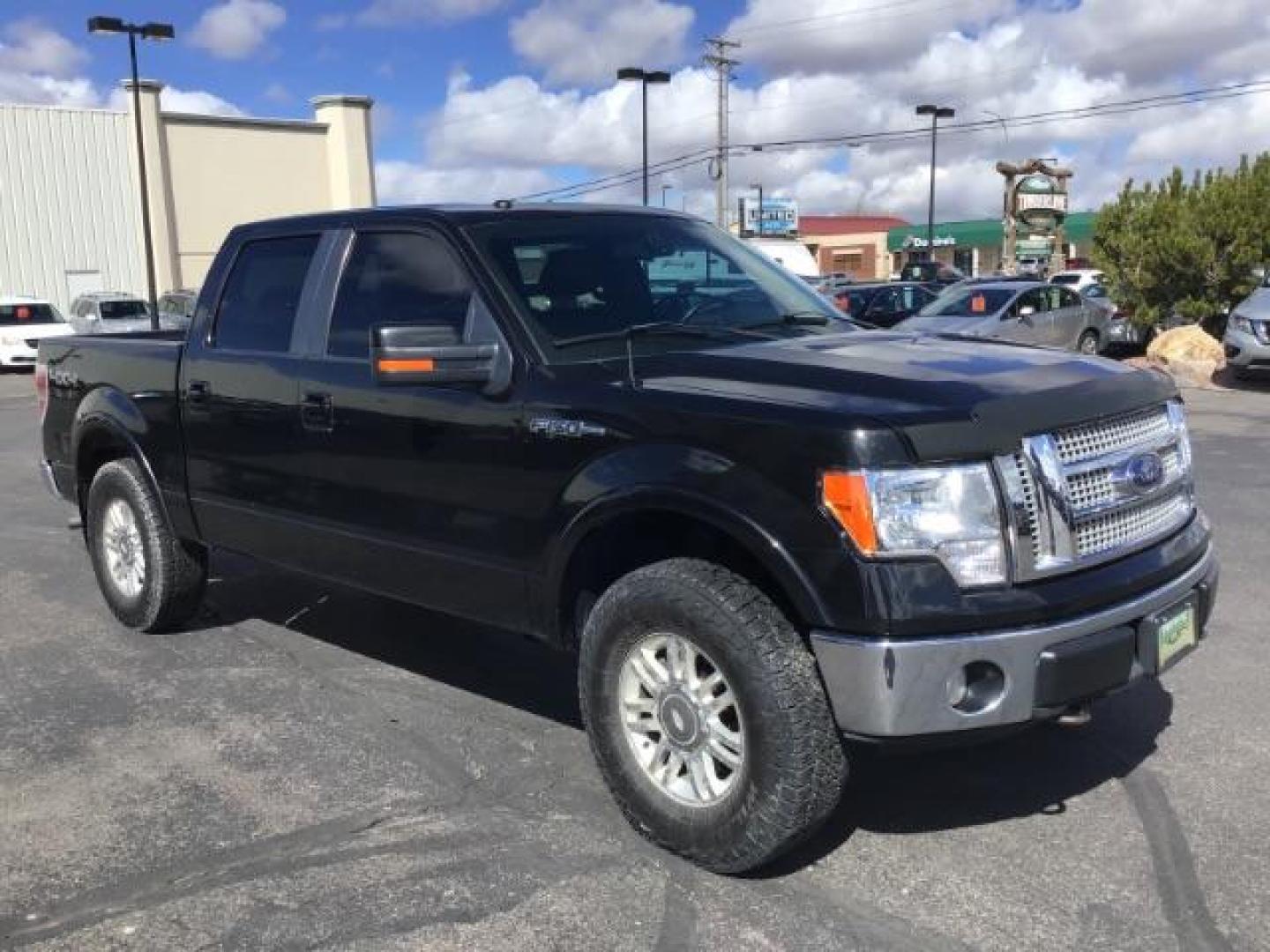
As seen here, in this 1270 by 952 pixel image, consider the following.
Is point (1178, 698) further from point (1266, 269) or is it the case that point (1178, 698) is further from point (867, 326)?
point (1266, 269)

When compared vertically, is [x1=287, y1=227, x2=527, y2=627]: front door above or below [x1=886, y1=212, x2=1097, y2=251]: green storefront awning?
below

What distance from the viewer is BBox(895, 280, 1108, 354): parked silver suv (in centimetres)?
1791

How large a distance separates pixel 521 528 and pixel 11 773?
2.06 m

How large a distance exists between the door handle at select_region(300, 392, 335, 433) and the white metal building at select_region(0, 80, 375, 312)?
35271mm

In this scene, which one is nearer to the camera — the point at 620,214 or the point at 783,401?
the point at 783,401

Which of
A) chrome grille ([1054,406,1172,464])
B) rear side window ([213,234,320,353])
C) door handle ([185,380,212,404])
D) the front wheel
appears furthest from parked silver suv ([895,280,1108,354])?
the front wheel

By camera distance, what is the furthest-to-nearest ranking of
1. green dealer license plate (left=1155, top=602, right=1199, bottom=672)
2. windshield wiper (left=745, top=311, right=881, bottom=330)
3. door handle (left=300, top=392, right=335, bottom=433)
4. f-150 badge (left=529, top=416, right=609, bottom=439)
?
door handle (left=300, top=392, right=335, bottom=433)
windshield wiper (left=745, top=311, right=881, bottom=330)
f-150 badge (left=529, top=416, right=609, bottom=439)
green dealer license plate (left=1155, top=602, right=1199, bottom=672)

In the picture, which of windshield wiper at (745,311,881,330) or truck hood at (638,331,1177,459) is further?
windshield wiper at (745,311,881,330)

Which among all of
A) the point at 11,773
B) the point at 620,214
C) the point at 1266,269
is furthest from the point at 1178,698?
the point at 1266,269

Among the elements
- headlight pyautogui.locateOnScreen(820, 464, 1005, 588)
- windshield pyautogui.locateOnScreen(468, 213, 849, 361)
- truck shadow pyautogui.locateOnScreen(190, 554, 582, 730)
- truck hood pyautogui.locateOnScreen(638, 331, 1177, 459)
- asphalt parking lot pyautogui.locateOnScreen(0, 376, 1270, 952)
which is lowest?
truck shadow pyautogui.locateOnScreen(190, 554, 582, 730)

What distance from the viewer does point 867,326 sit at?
4.74 meters

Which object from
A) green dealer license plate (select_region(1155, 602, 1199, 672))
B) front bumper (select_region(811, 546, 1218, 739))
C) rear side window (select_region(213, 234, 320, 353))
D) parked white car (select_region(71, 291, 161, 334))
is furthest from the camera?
parked white car (select_region(71, 291, 161, 334))

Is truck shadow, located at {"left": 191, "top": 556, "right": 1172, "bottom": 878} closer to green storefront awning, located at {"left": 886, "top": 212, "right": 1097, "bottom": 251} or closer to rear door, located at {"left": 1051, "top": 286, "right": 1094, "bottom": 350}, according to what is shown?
rear door, located at {"left": 1051, "top": 286, "right": 1094, "bottom": 350}

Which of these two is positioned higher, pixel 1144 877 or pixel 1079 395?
pixel 1079 395
